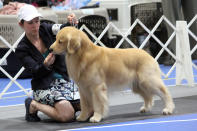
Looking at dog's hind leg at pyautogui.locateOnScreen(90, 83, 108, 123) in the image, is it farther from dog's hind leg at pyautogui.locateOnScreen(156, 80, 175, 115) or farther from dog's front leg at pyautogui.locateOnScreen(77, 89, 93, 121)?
dog's hind leg at pyautogui.locateOnScreen(156, 80, 175, 115)

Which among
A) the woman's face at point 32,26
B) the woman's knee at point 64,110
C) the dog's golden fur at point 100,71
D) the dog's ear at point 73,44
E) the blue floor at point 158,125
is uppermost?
the woman's face at point 32,26

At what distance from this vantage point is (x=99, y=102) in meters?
3.80

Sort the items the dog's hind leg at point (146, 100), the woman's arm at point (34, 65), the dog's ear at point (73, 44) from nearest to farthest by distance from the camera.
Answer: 1. the dog's ear at point (73, 44)
2. the woman's arm at point (34, 65)
3. the dog's hind leg at point (146, 100)

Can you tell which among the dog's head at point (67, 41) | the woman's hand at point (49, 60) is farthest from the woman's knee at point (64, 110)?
the dog's head at point (67, 41)

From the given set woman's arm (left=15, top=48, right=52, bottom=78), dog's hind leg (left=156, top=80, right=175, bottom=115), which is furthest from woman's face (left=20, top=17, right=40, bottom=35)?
dog's hind leg (left=156, top=80, right=175, bottom=115)

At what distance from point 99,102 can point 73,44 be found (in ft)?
1.82

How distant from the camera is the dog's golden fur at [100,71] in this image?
3666 millimetres

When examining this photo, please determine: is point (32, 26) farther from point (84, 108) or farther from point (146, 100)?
point (146, 100)

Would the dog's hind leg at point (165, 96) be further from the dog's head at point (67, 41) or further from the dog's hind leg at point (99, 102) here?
the dog's head at point (67, 41)

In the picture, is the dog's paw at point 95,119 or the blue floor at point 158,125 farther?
the dog's paw at point 95,119

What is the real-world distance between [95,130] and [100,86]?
0.43m

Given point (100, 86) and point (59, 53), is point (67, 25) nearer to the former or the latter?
point (59, 53)

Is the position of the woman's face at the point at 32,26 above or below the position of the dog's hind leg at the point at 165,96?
above

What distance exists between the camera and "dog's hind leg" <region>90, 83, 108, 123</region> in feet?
12.4
